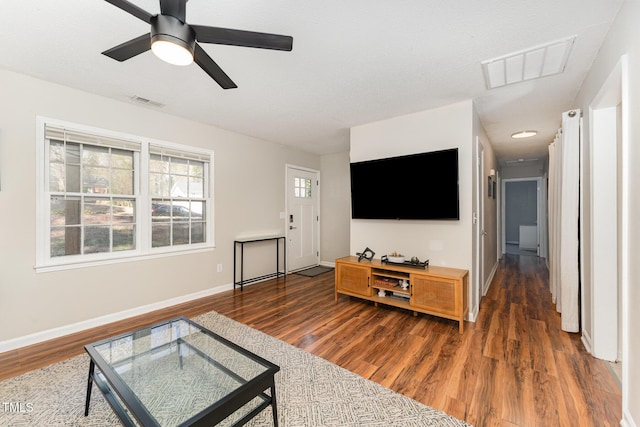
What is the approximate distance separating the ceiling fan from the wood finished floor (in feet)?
7.61

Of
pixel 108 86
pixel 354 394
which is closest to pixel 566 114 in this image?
pixel 354 394

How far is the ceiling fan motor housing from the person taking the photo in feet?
4.19

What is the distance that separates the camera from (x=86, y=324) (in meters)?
2.72

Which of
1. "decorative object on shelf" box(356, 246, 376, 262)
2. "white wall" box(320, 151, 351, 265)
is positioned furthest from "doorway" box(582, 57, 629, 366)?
"white wall" box(320, 151, 351, 265)

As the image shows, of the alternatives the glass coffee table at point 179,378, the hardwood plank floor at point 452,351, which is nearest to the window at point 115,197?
the hardwood plank floor at point 452,351

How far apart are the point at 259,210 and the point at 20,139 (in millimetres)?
2809

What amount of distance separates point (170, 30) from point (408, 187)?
2751 millimetres

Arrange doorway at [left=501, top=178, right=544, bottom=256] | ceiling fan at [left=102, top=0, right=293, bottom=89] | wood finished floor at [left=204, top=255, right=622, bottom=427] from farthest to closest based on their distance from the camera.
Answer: doorway at [left=501, top=178, right=544, bottom=256] < wood finished floor at [left=204, top=255, right=622, bottom=427] < ceiling fan at [left=102, top=0, right=293, bottom=89]

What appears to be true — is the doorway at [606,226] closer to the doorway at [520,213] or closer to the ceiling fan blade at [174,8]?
the ceiling fan blade at [174,8]

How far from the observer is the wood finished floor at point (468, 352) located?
5.40ft

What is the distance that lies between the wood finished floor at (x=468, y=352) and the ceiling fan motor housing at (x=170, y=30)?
2390mm

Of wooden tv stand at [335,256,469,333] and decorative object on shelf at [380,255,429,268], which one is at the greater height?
decorative object on shelf at [380,255,429,268]

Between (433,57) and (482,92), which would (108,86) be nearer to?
(433,57)

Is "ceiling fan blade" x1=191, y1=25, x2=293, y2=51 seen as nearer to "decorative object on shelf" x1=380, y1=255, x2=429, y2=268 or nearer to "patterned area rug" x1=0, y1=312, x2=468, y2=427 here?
"patterned area rug" x1=0, y1=312, x2=468, y2=427
